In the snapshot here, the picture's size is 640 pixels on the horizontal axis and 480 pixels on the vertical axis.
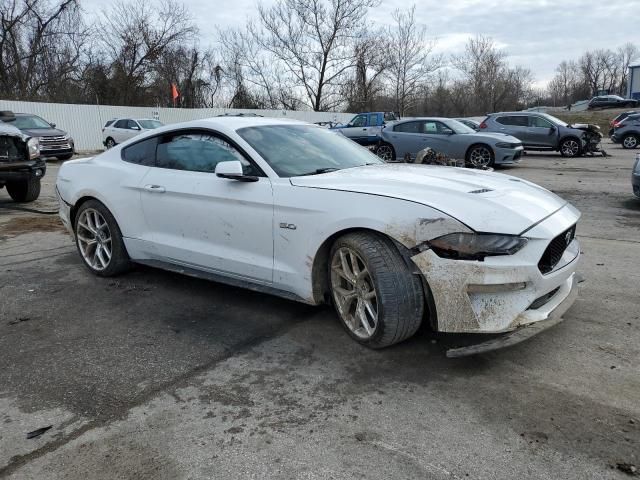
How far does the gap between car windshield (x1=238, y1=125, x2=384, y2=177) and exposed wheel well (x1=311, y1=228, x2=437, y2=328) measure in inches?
25.5

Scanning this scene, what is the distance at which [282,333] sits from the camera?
3.83m

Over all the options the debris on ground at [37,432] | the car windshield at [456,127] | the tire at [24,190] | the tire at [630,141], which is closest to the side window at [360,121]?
the car windshield at [456,127]

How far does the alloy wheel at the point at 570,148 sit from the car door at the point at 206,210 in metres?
17.8

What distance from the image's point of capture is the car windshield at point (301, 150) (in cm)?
400

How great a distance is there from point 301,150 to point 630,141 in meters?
24.3

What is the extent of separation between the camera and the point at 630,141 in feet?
78.4

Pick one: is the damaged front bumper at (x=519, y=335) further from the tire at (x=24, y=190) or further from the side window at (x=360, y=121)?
the side window at (x=360, y=121)

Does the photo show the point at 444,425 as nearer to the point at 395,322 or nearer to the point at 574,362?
the point at 395,322

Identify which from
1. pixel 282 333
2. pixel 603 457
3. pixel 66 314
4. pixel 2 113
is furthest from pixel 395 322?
pixel 2 113

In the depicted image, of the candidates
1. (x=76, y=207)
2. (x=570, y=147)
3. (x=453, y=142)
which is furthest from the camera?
(x=570, y=147)

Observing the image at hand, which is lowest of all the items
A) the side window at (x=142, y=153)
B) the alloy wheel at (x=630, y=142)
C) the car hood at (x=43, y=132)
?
the side window at (x=142, y=153)

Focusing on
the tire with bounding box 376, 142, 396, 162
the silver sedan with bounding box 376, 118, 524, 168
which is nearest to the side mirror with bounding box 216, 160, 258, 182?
the silver sedan with bounding box 376, 118, 524, 168

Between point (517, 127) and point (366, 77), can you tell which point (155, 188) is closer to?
point (517, 127)

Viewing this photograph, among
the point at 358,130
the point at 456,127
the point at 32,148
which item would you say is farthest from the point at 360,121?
the point at 32,148
